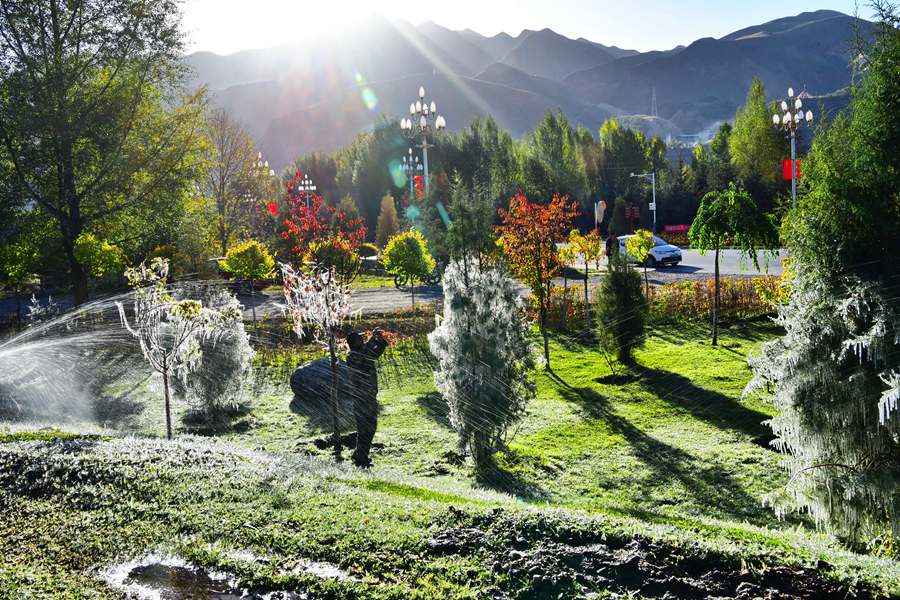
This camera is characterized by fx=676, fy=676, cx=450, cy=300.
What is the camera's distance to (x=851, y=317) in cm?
561

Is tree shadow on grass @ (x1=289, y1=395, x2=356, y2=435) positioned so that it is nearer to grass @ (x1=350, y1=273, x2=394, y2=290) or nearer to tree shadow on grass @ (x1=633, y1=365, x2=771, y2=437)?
tree shadow on grass @ (x1=633, y1=365, x2=771, y2=437)

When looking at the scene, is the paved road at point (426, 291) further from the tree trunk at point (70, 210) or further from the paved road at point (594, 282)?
the tree trunk at point (70, 210)

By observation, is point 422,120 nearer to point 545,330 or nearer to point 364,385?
point 545,330

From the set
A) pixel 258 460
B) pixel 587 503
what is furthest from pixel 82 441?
pixel 587 503

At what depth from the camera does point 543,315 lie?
15977mm

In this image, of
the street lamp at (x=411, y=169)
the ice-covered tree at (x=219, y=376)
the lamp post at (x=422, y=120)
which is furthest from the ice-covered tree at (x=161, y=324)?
the street lamp at (x=411, y=169)

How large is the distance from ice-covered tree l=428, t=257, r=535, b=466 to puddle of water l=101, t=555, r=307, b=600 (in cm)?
473

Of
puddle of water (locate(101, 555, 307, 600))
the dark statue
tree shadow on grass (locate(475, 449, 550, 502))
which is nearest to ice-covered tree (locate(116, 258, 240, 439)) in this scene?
the dark statue

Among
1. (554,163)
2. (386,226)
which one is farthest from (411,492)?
(554,163)

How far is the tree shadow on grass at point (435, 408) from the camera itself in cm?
1159

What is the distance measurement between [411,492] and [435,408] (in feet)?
19.5

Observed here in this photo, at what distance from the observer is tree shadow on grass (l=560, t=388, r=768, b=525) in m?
7.53

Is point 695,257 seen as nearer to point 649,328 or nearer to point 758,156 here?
point 649,328

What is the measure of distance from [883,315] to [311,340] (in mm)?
15499
